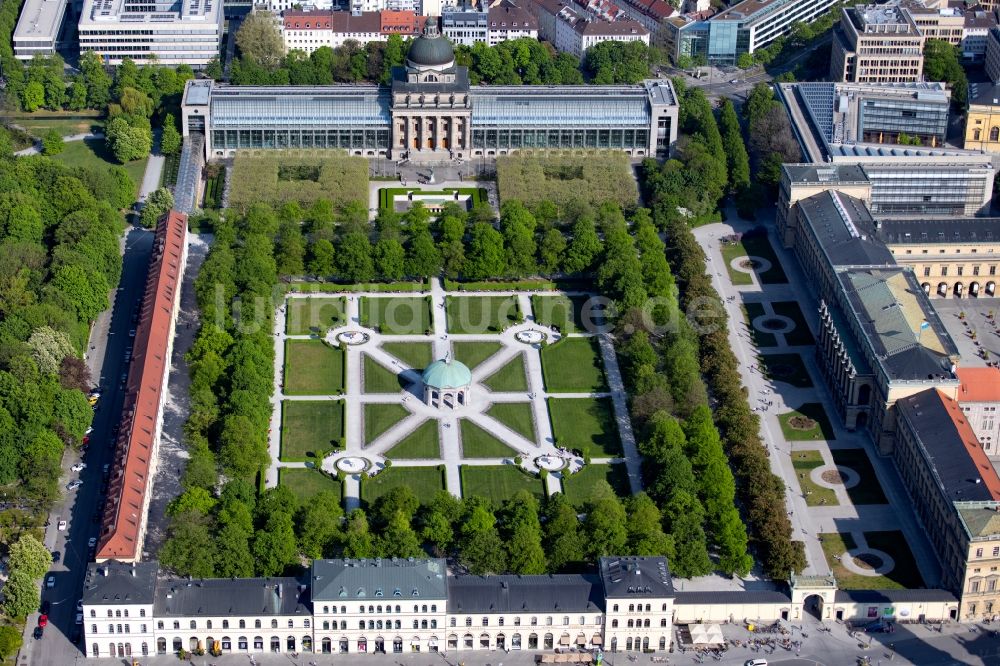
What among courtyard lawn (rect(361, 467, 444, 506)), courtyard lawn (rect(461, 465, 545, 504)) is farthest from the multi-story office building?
courtyard lawn (rect(461, 465, 545, 504))

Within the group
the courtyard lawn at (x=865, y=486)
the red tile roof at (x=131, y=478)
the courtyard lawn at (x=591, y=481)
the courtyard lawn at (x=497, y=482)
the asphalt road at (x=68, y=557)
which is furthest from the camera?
the courtyard lawn at (x=497, y=482)

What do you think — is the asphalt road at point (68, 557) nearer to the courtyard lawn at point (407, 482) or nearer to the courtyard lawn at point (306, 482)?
the courtyard lawn at point (306, 482)

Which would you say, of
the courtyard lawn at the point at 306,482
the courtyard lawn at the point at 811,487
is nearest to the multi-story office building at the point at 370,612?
the courtyard lawn at the point at 306,482

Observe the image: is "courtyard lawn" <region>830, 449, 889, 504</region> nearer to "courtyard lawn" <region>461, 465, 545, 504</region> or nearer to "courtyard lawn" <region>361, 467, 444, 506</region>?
"courtyard lawn" <region>461, 465, 545, 504</region>

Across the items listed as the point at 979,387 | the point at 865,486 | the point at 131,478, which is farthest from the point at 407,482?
the point at 979,387

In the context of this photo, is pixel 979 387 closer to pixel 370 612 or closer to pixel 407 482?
pixel 407 482

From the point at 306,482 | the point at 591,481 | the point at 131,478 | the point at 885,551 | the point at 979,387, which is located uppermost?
the point at 979,387

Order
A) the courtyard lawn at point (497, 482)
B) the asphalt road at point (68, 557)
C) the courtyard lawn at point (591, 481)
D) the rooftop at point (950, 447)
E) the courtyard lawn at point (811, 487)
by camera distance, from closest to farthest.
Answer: the asphalt road at point (68, 557)
the rooftop at point (950, 447)
the courtyard lawn at point (811, 487)
the courtyard lawn at point (591, 481)
the courtyard lawn at point (497, 482)
